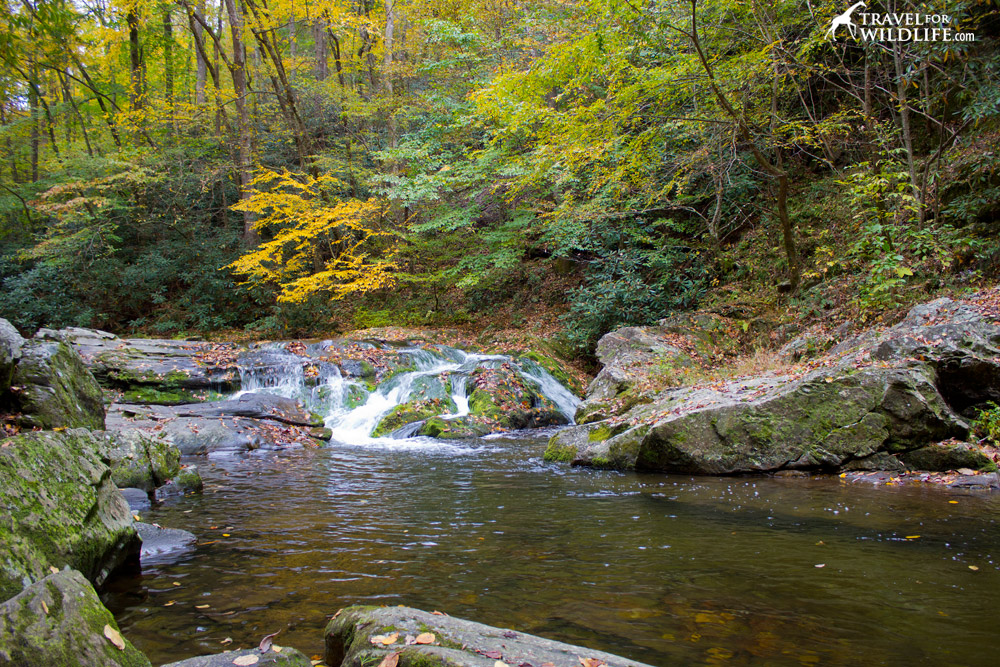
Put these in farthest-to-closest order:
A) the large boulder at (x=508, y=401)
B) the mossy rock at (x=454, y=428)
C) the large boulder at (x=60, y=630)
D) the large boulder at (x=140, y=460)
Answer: the large boulder at (x=508, y=401) < the mossy rock at (x=454, y=428) < the large boulder at (x=140, y=460) < the large boulder at (x=60, y=630)

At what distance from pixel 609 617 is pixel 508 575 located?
34.6 inches

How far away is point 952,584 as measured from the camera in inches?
131

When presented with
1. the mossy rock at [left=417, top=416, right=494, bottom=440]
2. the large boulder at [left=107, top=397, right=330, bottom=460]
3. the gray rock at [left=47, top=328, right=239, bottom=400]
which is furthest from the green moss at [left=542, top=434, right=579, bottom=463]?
the gray rock at [left=47, top=328, right=239, bottom=400]

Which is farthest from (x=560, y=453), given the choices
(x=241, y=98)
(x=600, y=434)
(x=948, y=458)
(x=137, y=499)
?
(x=241, y=98)

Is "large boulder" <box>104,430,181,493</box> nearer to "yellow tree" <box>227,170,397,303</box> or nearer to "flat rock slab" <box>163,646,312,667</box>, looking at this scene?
"flat rock slab" <box>163,646,312,667</box>

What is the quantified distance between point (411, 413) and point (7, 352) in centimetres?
641

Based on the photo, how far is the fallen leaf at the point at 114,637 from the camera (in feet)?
7.43

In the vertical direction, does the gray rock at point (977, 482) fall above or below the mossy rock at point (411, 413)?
above

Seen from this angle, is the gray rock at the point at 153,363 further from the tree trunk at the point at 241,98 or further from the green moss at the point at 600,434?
the green moss at the point at 600,434

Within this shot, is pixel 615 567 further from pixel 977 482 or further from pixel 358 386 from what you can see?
pixel 358 386

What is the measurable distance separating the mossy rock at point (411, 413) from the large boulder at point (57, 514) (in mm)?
6513

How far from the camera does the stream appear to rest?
293 centimetres

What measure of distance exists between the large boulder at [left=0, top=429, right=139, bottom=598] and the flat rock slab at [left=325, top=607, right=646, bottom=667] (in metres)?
1.87

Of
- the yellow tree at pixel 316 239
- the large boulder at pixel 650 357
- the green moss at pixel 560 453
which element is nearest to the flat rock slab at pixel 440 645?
the green moss at pixel 560 453
